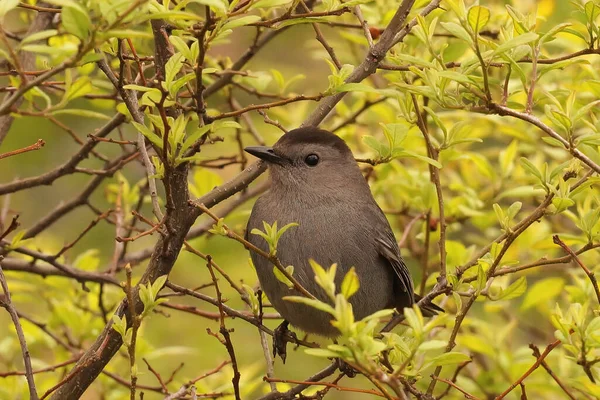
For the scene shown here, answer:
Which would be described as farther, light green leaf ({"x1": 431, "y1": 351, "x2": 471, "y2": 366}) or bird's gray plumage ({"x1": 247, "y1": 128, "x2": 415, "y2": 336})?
bird's gray plumage ({"x1": 247, "y1": 128, "x2": 415, "y2": 336})

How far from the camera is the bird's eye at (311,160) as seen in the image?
445cm

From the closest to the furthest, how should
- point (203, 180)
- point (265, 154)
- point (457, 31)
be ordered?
point (457, 31) → point (265, 154) → point (203, 180)

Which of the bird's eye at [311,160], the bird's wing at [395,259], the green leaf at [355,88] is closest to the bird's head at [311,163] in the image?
the bird's eye at [311,160]

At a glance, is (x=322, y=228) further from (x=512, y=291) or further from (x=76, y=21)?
(x=76, y=21)

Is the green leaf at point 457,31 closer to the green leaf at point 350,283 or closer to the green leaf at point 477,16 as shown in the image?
the green leaf at point 477,16

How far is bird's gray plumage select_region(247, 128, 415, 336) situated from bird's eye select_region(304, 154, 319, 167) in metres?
0.02

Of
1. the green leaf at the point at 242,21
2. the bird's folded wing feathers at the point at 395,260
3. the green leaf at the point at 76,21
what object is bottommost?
the bird's folded wing feathers at the point at 395,260

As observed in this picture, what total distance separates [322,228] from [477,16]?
1.62 metres

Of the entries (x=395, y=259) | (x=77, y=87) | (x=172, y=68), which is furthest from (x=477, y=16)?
(x=395, y=259)

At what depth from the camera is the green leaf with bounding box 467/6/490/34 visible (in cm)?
280

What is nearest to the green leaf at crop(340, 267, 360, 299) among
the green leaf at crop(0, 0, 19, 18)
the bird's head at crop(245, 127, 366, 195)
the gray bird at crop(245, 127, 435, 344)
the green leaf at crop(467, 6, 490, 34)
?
the green leaf at crop(467, 6, 490, 34)

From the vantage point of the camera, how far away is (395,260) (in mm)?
4348

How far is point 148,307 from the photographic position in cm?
291

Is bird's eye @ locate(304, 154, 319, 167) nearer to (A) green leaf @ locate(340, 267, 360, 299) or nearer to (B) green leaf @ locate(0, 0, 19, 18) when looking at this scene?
(A) green leaf @ locate(340, 267, 360, 299)
